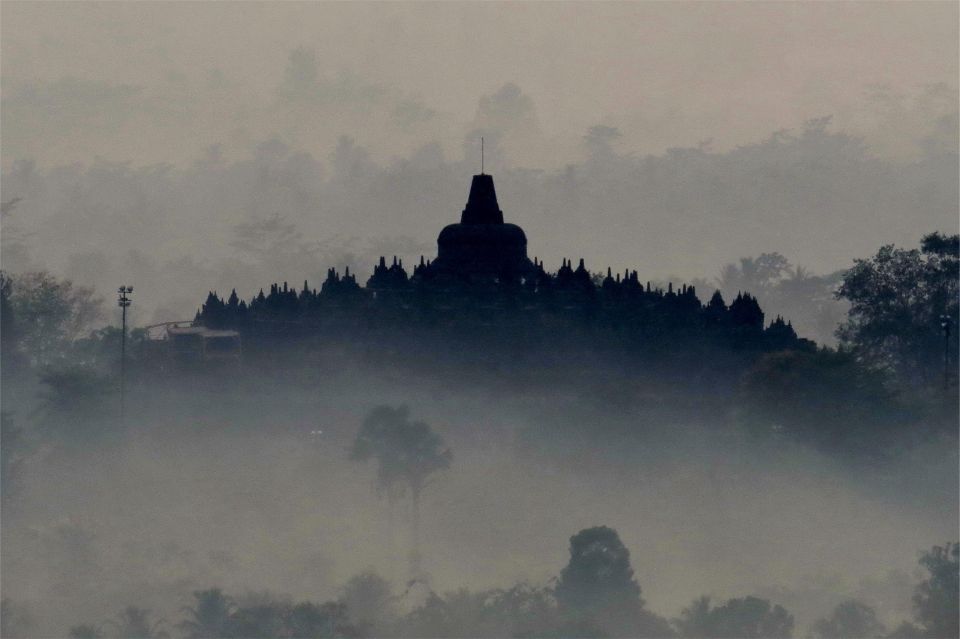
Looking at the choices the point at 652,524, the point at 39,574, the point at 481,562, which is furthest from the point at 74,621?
the point at 652,524

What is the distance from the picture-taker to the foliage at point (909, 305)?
574ft

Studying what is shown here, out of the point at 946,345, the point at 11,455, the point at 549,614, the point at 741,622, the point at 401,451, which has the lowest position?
the point at 741,622

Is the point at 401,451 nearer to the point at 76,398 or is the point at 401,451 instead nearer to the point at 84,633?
the point at 76,398

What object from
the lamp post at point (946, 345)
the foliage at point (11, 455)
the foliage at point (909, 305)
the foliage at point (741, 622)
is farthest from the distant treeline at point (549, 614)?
the foliage at point (909, 305)

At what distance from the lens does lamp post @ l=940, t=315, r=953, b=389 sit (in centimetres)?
16375

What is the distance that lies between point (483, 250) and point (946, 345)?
25160 millimetres

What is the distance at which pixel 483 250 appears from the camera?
16888 centimetres

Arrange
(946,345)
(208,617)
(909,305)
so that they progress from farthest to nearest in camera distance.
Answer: (909,305)
(946,345)
(208,617)

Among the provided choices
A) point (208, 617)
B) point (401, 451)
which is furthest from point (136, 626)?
point (401, 451)

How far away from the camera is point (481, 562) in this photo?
5728 inches

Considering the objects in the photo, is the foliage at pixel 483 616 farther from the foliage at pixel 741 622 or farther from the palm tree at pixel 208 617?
the palm tree at pixel 208 617

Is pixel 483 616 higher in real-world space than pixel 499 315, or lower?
lower

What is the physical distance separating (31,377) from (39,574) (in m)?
41.2

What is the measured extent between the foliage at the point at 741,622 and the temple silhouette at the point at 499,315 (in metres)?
31.8
